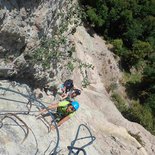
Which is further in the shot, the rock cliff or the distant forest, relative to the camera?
the distant forest

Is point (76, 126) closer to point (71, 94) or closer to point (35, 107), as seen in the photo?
point (71, 94)

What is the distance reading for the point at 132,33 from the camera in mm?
36094

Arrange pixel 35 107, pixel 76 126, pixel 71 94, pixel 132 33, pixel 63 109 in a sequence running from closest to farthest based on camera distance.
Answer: pixel 63 109 < pixel 35 107 < pixel 71 94 < pixel 76 126 < pixel 132 33

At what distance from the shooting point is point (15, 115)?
1391 cm

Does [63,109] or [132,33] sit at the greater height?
[132,33]

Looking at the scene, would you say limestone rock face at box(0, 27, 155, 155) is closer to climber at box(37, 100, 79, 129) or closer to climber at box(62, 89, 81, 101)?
climber at box(37, 100, 79, 129)

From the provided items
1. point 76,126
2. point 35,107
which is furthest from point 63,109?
point 76,126

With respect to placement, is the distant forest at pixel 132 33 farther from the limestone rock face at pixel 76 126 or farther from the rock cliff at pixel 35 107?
the rock cliff at pixel 35 107

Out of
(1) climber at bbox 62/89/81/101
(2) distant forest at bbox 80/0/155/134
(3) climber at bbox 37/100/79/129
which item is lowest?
(3) climber at bbox 37/100/79/129

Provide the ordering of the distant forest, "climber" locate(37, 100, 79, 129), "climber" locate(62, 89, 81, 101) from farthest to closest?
the distant forest
"climber" locate(62, 89, 81, 101)
"climber" locate(37, 100, 79, 129)

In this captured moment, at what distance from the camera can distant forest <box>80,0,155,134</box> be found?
34844 mm

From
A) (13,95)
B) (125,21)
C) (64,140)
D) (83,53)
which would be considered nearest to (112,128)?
(64,140)

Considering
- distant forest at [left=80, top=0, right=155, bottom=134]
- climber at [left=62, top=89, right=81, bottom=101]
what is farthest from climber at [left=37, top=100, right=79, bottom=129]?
distant forest at [left=80, top=0, right=155, bottom=134]

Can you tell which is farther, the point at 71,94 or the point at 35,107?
the point at 71,94
